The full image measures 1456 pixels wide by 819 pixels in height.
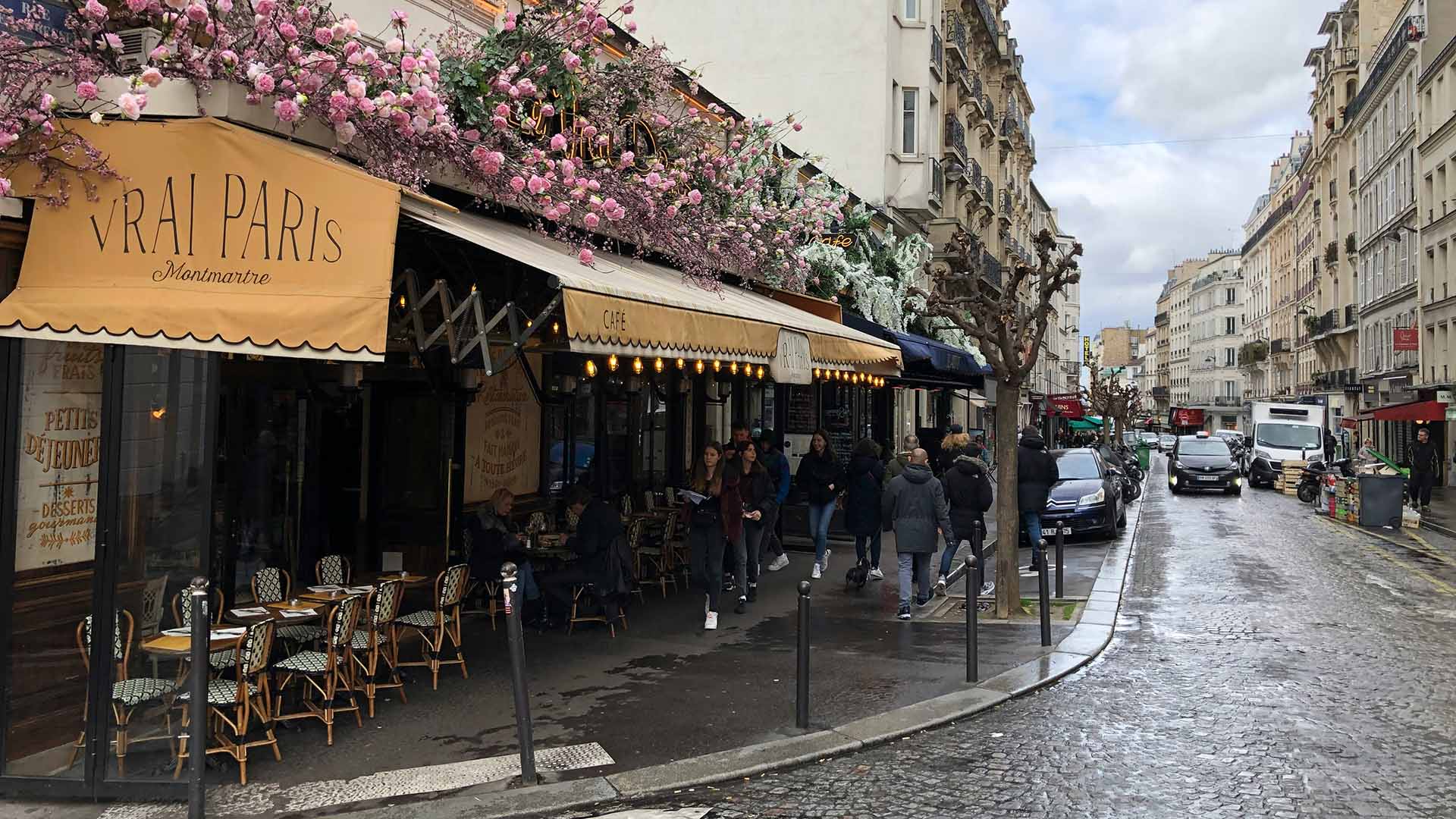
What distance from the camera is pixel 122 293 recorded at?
235 inches

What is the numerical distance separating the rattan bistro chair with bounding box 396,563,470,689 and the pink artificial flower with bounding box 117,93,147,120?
12.4 feet

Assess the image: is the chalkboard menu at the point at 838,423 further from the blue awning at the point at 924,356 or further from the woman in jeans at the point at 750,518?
the woman in jeans at the point at 750,518

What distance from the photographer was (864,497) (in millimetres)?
13094

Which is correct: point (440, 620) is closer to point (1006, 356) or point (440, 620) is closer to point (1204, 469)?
point (1006, 356)

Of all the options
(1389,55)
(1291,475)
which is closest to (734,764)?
(1291,475)

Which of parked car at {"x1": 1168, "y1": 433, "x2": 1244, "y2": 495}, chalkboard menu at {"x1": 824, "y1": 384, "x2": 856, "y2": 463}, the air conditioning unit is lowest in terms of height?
parked car at {"x1": 1168, "y1": 433, "x2": 1244, "y2": 495}

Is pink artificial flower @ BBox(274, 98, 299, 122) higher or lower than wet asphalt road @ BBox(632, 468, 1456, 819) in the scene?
higher

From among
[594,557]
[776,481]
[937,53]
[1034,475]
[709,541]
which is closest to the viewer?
[594,557]

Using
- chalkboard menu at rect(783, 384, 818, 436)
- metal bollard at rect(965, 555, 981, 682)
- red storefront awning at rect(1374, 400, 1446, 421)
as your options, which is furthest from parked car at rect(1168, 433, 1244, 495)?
metal bollard at rect(965, 555, 981, 682)

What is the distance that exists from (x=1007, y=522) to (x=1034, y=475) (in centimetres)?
326

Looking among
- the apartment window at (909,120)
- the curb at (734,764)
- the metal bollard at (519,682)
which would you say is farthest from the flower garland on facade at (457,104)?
the apartment window at (909,120)

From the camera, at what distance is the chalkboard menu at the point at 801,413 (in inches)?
830

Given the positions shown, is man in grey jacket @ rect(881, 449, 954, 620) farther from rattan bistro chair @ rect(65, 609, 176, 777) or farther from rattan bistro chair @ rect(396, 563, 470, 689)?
rattan bistro chair @ rect(65, 609, 176, 777)

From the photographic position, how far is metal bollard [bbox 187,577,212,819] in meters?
5.50
